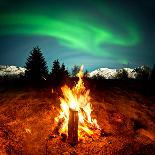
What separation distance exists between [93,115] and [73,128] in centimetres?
223

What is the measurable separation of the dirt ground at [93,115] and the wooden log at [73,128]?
19 cm

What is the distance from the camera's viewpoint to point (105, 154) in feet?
28.0

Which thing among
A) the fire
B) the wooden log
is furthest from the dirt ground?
the fire

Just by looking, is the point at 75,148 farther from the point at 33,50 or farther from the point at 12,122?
the point at 33,50

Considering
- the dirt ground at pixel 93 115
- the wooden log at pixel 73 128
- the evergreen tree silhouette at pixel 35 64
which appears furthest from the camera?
the evergreen tree silhouette at pixel 35 64

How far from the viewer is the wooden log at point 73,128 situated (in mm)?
9008

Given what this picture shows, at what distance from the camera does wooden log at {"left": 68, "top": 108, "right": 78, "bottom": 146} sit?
9008 mm

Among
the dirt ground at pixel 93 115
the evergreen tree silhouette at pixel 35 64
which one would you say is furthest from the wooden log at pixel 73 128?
the evergreen tree silhouette at pixel 35 64

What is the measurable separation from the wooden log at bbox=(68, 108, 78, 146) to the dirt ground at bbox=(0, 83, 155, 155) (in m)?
0.19

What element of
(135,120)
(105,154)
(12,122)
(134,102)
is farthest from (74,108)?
(134,102)

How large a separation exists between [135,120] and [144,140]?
1925 millimetres

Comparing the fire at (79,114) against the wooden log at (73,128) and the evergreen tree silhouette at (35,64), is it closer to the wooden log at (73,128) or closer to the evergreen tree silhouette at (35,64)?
the wooden log at (73,128)

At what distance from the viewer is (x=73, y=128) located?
9.05 m

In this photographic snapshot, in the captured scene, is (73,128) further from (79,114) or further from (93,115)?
(93,115)
